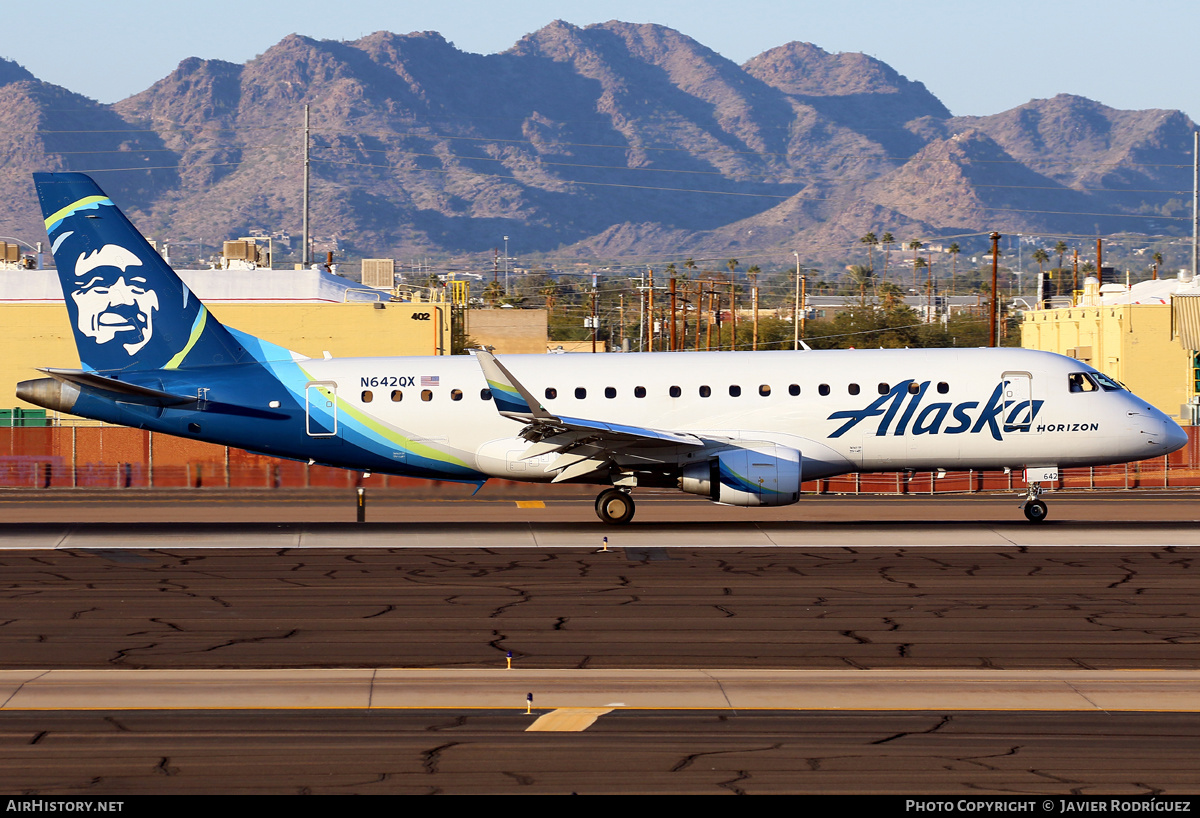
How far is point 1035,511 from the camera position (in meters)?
27.5

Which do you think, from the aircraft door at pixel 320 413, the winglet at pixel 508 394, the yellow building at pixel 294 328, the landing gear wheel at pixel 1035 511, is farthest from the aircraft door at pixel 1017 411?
the yellow building at pixel 294 328

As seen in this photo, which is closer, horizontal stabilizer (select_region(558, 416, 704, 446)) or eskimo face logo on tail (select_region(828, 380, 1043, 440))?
horizontal stabilizer (select_region(558, 416, 704, 446))

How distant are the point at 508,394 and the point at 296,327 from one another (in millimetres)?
38529

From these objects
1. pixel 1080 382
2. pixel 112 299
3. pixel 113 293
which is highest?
pixel 113 293

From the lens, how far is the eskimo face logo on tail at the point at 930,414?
27391 millimetres

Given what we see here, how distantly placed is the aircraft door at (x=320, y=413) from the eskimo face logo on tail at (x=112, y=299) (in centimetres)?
384

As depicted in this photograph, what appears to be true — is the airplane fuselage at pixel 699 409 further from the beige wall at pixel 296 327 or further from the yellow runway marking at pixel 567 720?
the beige wall at pixel 296 327

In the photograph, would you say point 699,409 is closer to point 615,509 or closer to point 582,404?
point 582,404

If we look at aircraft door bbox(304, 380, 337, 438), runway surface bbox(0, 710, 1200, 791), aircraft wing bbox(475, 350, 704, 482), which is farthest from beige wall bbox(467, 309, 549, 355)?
runway surface bbox(0, 710, 1200, 791)

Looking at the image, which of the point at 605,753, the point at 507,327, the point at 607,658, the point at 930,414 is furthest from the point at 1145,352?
the point at 605,753

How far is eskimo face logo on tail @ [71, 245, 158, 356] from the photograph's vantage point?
2845 centimetres

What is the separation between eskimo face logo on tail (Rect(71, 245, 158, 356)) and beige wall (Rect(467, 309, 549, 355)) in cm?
7065

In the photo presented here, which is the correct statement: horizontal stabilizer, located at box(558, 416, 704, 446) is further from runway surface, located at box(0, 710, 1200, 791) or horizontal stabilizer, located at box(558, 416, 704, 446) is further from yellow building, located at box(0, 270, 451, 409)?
yellow building, located at box(0, 270, 451, 409)
